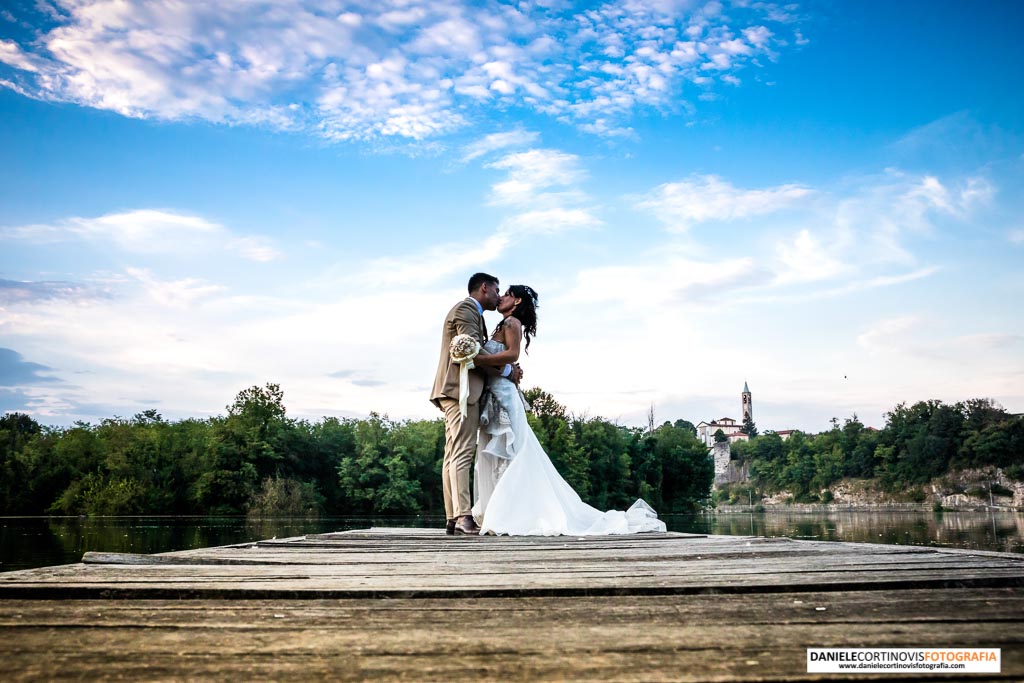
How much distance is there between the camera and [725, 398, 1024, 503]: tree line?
105m

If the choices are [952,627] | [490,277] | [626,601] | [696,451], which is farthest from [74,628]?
[696,451]

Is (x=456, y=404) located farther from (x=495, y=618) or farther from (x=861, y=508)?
(x=861, y=508)

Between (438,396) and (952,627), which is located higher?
(438,396)

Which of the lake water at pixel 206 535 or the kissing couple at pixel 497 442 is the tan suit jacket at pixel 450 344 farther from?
the lake water at pixel 206 535

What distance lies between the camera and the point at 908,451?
381ft

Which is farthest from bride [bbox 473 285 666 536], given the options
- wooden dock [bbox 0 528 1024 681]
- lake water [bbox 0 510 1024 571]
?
lake water [bbox 0 510 1024 571]

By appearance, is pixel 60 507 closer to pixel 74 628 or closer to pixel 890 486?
pixel 74 628

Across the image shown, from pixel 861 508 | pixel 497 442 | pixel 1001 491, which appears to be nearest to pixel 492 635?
pixel 497 442

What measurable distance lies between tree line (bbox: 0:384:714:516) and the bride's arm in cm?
4510

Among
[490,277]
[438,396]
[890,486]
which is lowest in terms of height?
[890,486]

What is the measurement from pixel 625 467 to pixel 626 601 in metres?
71.7

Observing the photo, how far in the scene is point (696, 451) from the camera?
8456 cm

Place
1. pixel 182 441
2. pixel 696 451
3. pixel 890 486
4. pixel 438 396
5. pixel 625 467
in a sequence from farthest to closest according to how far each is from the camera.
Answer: pixel 890 486 < pixel 696 451 < pixel 625 467 < pixel 182 441 < pixel 438 396

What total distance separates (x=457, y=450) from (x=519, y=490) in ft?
2.43
